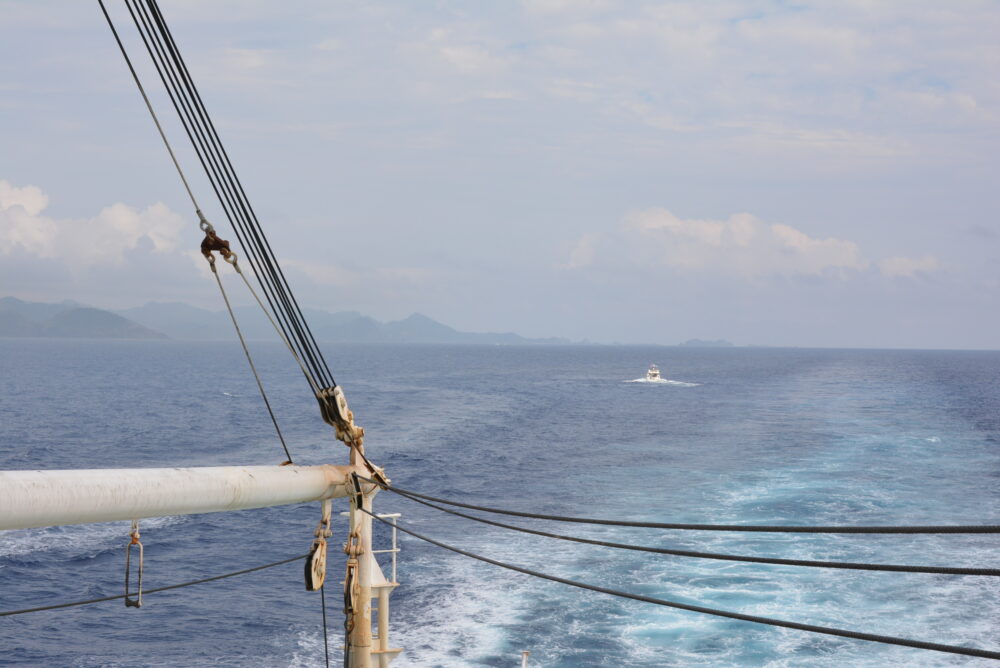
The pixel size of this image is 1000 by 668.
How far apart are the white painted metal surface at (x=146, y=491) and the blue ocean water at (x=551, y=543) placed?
827 inches

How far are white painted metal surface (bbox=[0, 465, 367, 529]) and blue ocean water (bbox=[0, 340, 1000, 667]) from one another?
68.9ft

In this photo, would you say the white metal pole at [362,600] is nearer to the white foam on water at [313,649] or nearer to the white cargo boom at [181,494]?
the white cargo boom at [181,494]

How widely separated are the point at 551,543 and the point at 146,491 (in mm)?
37213

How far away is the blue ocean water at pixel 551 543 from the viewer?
3116 cm

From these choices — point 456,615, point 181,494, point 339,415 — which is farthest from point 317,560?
point 456,615

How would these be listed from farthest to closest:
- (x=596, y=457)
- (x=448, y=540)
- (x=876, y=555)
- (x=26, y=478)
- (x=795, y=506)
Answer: (x=596, y=457) → (x=795, y=506) → (x=448, y=540) → (x=876, y=555) → (x=26, y=478)

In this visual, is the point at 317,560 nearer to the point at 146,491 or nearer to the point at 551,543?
the point at 146,491

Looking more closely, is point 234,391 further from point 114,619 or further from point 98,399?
point 114,619

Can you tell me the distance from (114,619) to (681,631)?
868 inches

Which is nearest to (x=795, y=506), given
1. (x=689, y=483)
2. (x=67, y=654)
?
(x=689, y=483)

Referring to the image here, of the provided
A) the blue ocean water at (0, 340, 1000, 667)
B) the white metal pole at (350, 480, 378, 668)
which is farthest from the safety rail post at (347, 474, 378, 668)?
the blue ocean water at (0, 340, 1000, 667)

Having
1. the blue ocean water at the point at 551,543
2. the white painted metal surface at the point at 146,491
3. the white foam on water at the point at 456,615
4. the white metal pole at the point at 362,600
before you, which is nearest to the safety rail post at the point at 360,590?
the white metal pole at the point at 362,600

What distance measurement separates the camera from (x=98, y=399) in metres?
118

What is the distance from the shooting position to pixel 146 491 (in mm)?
8211
